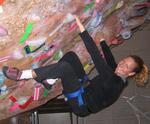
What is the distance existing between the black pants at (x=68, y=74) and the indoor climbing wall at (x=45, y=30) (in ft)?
0.64

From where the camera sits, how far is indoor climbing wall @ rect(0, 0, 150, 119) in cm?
181

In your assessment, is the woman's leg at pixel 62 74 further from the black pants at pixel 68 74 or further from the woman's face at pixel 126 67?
the woman's face at pixel 126 67

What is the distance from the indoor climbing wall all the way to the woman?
0.48 ft

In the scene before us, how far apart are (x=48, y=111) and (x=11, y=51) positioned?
190cm

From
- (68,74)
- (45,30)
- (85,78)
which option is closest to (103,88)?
(85,78)

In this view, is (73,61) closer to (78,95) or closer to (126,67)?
(78,95)

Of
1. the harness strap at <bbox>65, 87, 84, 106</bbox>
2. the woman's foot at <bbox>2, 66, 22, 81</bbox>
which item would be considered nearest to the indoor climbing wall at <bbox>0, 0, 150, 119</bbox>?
the woman's foot at <bbox>2, 66, 22, 81</bbox>

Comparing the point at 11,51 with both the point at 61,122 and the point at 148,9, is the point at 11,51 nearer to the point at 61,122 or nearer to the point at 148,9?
the point at 148,9

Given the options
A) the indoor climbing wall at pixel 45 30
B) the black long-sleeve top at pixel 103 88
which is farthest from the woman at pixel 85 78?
the indoor climbing wall at pixel 45 30

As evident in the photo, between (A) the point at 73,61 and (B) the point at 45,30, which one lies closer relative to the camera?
(B) the point at 45,30

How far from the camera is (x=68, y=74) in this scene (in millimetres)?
2102

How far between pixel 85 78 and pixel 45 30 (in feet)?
1.68

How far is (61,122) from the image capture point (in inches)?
157

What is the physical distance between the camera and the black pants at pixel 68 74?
205 cm
